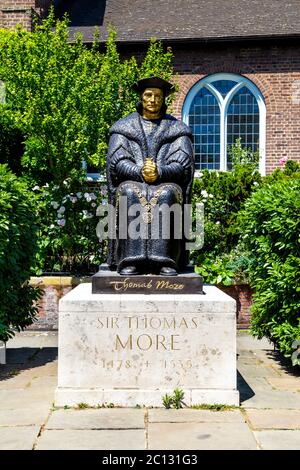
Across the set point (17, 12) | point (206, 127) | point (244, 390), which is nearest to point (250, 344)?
point (244, 390)

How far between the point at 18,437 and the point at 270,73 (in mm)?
13548

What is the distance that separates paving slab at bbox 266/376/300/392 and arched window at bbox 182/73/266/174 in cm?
1057

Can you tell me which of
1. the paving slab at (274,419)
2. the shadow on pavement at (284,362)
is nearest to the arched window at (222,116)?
the shadow on pavement at (284,362)

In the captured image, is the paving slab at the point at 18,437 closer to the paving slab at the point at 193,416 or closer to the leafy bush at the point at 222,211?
the paving slab at the point at 193,416

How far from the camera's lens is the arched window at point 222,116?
16.6 metres

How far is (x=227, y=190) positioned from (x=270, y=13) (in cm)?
756

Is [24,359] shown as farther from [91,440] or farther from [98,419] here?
[91,440]

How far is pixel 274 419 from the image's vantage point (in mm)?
5062

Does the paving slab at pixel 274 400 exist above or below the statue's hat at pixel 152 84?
below

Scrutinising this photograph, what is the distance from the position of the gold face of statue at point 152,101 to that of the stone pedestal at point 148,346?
192 cm

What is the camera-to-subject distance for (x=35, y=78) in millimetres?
10188

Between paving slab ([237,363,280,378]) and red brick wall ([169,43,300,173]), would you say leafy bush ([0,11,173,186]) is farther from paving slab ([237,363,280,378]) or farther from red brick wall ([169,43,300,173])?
red brick wall ([169,43,300,173])
